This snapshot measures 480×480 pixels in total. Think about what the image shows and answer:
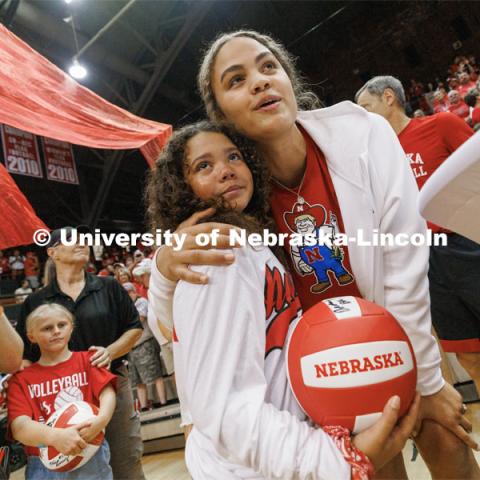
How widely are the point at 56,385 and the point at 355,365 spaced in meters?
1.58

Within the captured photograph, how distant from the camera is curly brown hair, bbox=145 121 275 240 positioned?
114cm

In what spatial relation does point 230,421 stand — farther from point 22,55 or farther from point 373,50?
point 373,50

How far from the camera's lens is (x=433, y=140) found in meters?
1.97

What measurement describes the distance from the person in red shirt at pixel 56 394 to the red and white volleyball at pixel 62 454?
0.03 m

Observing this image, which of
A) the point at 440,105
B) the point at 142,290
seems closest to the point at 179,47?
the point at 440,105

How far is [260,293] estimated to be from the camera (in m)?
0.86

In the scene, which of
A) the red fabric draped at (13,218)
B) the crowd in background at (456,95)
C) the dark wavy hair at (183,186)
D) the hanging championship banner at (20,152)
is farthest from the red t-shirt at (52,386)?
the hanging championship banner at (20,152)

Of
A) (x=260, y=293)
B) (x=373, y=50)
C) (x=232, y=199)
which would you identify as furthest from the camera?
(x=373, y=50)

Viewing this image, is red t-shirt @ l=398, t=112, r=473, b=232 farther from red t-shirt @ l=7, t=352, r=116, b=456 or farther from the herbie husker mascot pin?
red t-shirt @ l=7, t=352, r=116, b=456

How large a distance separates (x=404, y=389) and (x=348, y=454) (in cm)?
18

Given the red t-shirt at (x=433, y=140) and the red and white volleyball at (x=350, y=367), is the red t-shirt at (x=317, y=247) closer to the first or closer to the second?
the red and white volleyball at (x=350, y=367)

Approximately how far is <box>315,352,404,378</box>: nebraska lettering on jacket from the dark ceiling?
26.3ft

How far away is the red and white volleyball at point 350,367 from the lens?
2.62 ft

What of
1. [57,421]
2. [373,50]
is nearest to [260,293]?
[57,421]
